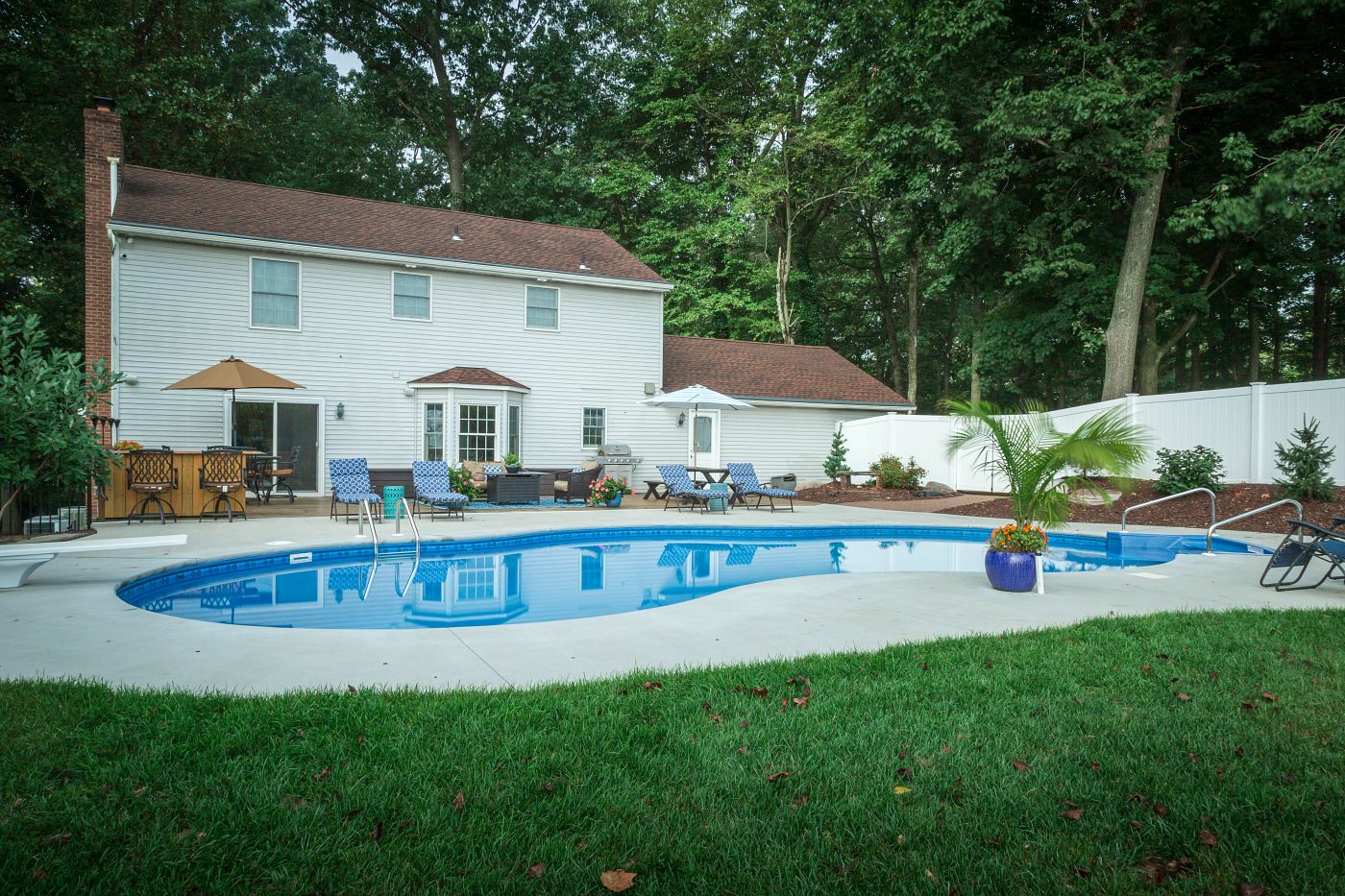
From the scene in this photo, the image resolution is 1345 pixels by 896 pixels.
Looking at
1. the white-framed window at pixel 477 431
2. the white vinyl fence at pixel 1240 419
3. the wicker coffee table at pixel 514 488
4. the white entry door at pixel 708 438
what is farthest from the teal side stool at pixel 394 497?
the white entry door at pixel 708 438

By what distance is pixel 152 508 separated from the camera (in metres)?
12.1

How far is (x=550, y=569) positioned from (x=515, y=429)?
29.3 ft

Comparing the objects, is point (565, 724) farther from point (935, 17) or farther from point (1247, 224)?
point (935, 17)

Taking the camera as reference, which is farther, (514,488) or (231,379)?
→ (514,488)

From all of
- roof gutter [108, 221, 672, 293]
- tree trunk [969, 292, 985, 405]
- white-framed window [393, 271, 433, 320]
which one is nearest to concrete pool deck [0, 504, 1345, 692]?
tree trunk [969, 292, 985, 405]

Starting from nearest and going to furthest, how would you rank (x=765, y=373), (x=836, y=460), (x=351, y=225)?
(x=351, y=225), (x=836, y=460), (x=765, y=373)

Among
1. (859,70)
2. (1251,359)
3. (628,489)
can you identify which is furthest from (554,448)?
(1251,359)

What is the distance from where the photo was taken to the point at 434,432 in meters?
16.9

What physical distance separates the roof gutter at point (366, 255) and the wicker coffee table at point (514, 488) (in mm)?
5132

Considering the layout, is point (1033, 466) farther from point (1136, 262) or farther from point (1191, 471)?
point (1136, 262)

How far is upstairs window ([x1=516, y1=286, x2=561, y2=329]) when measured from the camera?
59.5 feet

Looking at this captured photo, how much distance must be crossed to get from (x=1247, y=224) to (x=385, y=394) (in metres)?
17.0

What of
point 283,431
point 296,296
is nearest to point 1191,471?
point 283,431

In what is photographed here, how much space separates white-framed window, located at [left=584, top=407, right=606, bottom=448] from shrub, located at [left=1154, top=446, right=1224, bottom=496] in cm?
1176
